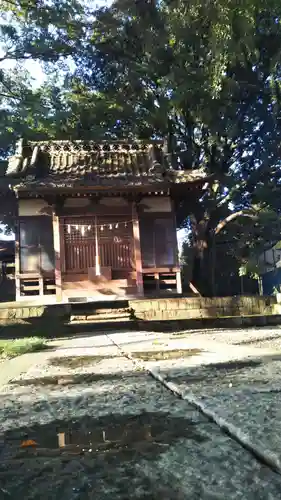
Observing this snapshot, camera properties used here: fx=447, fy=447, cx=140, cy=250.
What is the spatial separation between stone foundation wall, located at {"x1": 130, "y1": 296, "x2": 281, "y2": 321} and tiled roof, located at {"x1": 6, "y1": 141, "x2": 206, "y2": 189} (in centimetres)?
370

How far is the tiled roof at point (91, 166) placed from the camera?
42.5ft

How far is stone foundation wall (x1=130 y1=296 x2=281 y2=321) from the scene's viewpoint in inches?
432

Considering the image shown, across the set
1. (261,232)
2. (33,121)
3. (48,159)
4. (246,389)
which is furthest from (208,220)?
(246,389)

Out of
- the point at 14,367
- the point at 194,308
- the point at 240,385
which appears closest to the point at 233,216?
the point at 194,308

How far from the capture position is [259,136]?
17.2 metres

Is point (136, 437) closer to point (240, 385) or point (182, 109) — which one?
point (240, 385)

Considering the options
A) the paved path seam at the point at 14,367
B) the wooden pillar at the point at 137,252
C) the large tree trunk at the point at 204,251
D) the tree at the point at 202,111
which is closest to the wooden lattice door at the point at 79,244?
the wooden pillar at the point at 137,252

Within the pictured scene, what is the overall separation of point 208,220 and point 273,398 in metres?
15.7

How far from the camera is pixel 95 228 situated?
13617mm

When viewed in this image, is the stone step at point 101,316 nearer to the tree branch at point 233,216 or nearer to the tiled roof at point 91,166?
the tiled roof at point 91,166

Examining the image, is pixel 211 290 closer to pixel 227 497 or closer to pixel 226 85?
pixel 226 85

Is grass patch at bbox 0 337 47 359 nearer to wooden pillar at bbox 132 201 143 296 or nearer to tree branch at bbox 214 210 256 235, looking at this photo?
wooden pillar at bbox 132 201 143 296

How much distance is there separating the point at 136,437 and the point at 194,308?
9.51 m

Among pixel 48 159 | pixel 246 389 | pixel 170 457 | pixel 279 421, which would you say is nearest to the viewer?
pixel 170 457
